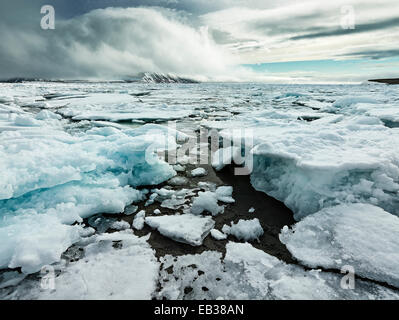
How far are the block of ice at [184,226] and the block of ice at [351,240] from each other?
30.6 inches

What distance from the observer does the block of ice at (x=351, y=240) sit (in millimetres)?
1730

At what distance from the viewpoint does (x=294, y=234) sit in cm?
220

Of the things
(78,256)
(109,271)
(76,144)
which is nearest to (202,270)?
(109,271)

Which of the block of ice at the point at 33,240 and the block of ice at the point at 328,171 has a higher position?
the block of ice at the point at 328,171

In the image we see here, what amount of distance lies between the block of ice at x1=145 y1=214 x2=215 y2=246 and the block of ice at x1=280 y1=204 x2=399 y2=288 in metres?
0.78

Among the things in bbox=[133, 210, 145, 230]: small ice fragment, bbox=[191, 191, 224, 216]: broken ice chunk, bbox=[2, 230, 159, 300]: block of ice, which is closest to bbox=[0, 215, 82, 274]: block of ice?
bbox=[2, 230, 159, 300]: block of ice

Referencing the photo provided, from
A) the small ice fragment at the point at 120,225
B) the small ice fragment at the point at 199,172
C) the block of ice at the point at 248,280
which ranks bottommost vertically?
the block of ice at the point at 248,280

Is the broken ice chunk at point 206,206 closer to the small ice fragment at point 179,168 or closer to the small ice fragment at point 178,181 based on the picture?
the small ice fragment at point 178,181

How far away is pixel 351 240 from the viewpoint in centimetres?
193

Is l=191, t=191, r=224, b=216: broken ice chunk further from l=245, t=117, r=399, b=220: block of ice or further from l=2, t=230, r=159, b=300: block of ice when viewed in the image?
l=245, t=117, r=399, b=220: block of ice

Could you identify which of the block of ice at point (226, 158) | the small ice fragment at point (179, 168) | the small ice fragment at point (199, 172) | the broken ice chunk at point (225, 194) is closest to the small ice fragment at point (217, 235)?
the broken ice chunk at point (225, 194)
